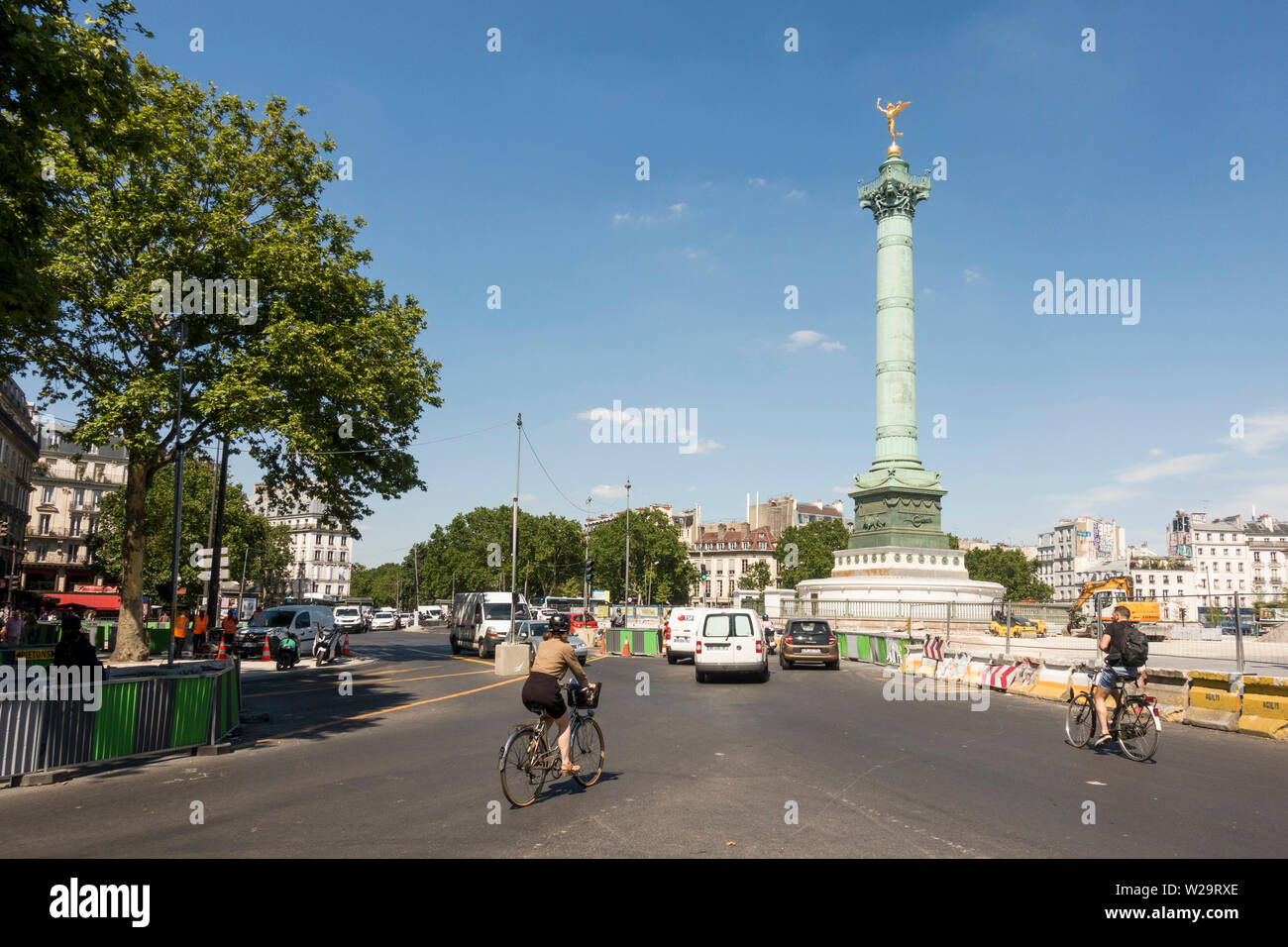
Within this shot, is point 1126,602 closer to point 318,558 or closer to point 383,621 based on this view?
point 383,621

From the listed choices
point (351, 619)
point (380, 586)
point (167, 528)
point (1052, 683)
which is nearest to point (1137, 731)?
point (1052, 683)

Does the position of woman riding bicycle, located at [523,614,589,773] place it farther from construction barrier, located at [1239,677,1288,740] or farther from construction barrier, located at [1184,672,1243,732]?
construction barrier, located at [1184,672,1243,732]

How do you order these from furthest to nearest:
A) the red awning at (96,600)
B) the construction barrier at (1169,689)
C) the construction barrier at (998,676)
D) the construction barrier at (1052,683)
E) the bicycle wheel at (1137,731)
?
1. the red awning at (96,600)
2. the construction barrier at (998,676)
3. the construction barrier at (1052,683)
4. the construction barrier at (1169,689)
5. the bicycle wheel at (1137,731)

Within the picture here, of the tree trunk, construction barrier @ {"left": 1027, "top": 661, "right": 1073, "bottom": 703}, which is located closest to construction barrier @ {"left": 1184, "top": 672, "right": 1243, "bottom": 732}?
construction barrier @ {"left": 1027, "top": 661, "right": 1073, "bottom": 703}

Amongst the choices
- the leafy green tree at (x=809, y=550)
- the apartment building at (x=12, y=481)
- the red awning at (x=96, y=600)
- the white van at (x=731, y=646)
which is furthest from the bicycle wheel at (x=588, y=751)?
the leafy green tree at (x=809, y=550)

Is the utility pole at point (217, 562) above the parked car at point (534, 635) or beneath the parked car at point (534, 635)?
above

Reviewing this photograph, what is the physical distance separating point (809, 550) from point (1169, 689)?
308 ft

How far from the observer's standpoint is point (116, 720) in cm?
1033

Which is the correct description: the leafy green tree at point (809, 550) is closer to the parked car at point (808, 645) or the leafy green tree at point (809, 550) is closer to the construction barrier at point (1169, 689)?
the parked car at point (808, 645)

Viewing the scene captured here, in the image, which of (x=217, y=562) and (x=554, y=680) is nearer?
(x=554, y=680)

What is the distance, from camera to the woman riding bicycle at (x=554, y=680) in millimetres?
8289

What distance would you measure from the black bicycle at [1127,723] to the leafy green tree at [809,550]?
295ft
